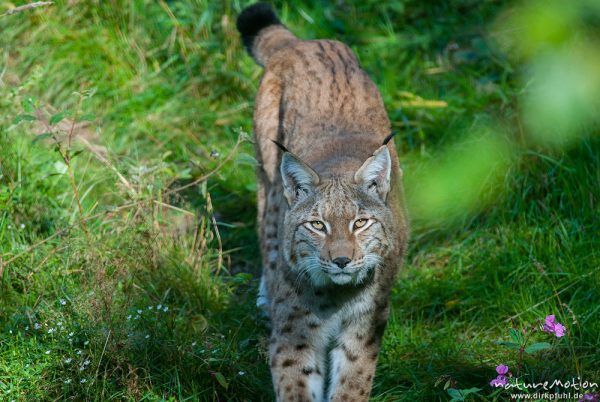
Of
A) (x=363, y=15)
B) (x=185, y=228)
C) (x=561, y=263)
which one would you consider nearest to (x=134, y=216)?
(x=185, y=228)

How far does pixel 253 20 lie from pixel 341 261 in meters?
2.56

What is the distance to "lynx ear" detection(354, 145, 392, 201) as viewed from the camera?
14.1 ft

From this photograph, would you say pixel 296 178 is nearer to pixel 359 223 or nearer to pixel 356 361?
pixel 359 223

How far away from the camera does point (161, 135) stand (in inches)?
276

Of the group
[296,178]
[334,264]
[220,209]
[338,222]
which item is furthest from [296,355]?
[220,209]

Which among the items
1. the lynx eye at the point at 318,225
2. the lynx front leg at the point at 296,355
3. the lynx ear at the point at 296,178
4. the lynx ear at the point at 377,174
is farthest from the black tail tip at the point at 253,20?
the lynx front leg at the point at 296,355

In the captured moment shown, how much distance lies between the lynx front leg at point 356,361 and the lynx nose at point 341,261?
1.54 feet

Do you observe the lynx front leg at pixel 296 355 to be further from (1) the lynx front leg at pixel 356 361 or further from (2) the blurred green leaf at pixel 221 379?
(2) the blurred green leaf at pixel 221 379

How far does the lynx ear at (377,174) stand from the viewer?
4301mm

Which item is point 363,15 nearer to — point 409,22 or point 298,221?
point 409,22

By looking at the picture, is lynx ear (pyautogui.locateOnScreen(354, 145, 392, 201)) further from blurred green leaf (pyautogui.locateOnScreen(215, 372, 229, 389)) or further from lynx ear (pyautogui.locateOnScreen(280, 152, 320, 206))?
blurred green leaf (pyautogui.locateOnScreen(215, 372, 229, 389))

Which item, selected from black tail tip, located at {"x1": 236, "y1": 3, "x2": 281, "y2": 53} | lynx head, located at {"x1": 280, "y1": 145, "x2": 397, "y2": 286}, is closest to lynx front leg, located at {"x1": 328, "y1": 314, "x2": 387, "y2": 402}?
lynx head, located at {"x1": 280, "y1": 145, "x2": 397, "y2": 286}

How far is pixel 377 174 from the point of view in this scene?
14.3 feet

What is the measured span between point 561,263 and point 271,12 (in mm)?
2440
